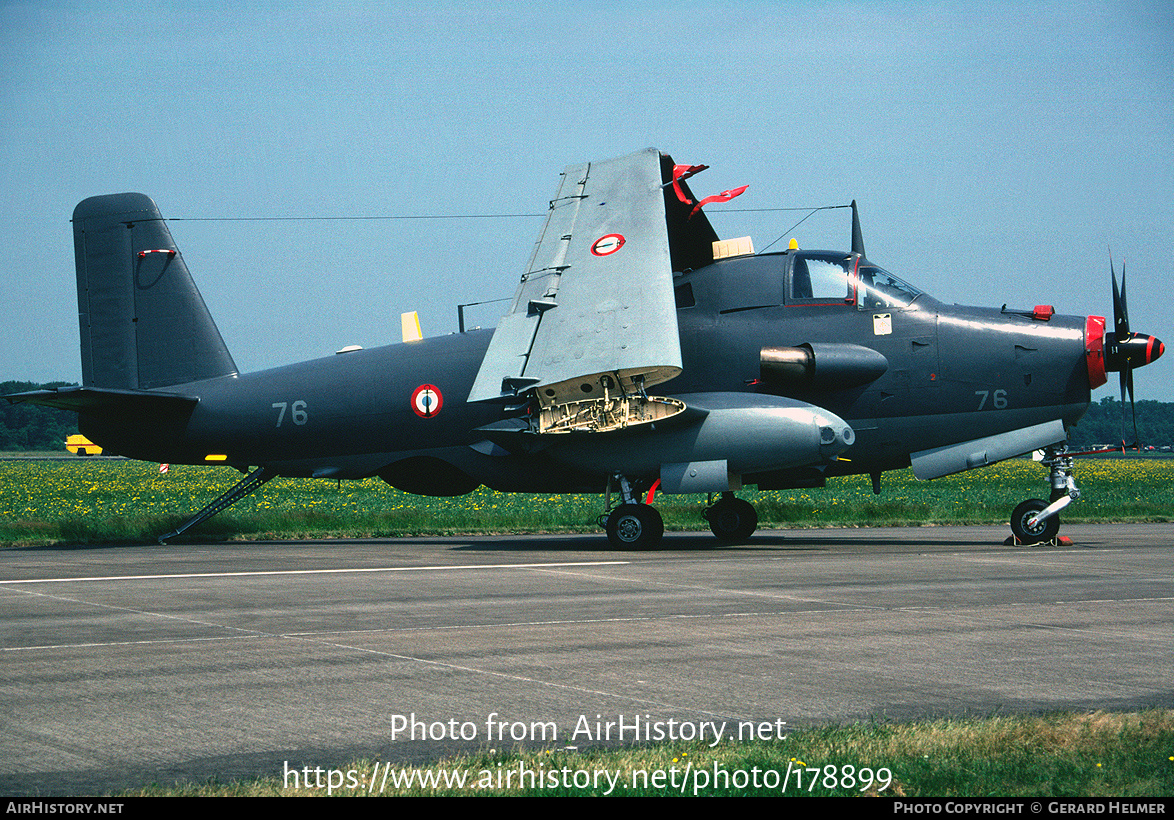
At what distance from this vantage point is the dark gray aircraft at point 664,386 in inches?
673

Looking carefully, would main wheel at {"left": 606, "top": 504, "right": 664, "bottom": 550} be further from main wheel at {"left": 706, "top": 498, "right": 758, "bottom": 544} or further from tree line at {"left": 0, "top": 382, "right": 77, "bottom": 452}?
tree line at {"left": 0, "top": 382, "right": 77, "bottom": 452}

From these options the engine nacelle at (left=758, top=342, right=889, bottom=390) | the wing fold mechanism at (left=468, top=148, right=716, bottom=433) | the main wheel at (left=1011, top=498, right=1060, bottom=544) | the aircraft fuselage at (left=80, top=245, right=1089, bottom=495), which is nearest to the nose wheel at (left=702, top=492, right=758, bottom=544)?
the aircraft fuselage at (left=80, top=245, right=1089, bottom=495)

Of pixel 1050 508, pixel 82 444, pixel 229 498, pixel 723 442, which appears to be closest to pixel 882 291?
pixel 723 442

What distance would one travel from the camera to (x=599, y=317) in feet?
55.1

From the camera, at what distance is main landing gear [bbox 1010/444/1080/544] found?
1784 cm

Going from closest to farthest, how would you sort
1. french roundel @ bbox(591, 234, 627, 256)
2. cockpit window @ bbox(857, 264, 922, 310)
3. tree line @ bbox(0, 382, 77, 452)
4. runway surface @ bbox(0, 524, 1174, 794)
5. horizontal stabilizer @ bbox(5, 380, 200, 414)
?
1. runway surface @ bbox(0, 524, 1174, 794)
2. french roundel @ bbox(591, 234, 627, 256)
3. cockpit window @ bbox(857, 264, 922, 310)
4. horizontal stabilizer @ bbox(5, 380, 200, 414)
5. tree line @ bbox(0, 382, 77, 452)

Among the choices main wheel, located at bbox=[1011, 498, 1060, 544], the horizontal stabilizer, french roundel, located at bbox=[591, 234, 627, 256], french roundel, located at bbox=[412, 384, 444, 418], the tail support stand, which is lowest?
main wheel, located at bbox=[1011, 498, 1060, 544]

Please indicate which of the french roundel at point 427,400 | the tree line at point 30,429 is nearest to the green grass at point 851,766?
the french roundel at point 427,400

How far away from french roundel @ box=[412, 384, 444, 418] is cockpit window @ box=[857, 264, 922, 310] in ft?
24.2

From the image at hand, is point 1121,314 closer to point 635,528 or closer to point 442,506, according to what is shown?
point 635,528

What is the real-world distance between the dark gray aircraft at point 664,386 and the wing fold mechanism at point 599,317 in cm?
4

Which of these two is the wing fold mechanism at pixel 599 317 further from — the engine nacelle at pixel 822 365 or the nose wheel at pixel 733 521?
the nose wheel at pixel 733 521
